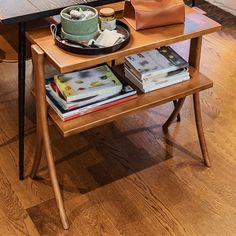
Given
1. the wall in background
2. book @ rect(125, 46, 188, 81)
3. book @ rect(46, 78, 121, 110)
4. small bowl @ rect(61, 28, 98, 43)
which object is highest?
small bowl @ rect(61, 28, 98, 43)

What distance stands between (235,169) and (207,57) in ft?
3.18

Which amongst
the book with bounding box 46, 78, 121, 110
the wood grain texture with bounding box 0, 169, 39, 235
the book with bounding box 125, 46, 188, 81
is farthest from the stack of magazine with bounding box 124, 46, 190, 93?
the wood grain texture with bounding box 0, 169, 39, 235

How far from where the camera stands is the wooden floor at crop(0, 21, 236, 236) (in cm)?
166

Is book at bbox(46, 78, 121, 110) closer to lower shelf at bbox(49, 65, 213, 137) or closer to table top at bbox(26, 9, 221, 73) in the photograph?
lower shelf at bbox(49, 65, 213, 137)

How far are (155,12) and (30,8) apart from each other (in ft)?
1.39

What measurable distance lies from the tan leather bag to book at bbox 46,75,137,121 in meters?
0.23

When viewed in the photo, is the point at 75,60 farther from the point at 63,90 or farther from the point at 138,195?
the point at 138,195

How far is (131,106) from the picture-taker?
5.19 ft

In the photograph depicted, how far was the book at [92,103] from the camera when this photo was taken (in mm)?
1514

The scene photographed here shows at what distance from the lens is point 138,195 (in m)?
1.78

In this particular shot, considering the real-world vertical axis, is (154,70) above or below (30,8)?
below

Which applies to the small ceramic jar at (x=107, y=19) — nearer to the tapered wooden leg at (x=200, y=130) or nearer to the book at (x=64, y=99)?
the book at (x=64, y=99)

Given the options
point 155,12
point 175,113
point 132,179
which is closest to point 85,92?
point 155,12

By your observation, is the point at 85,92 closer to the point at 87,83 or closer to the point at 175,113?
the point at 87,83
